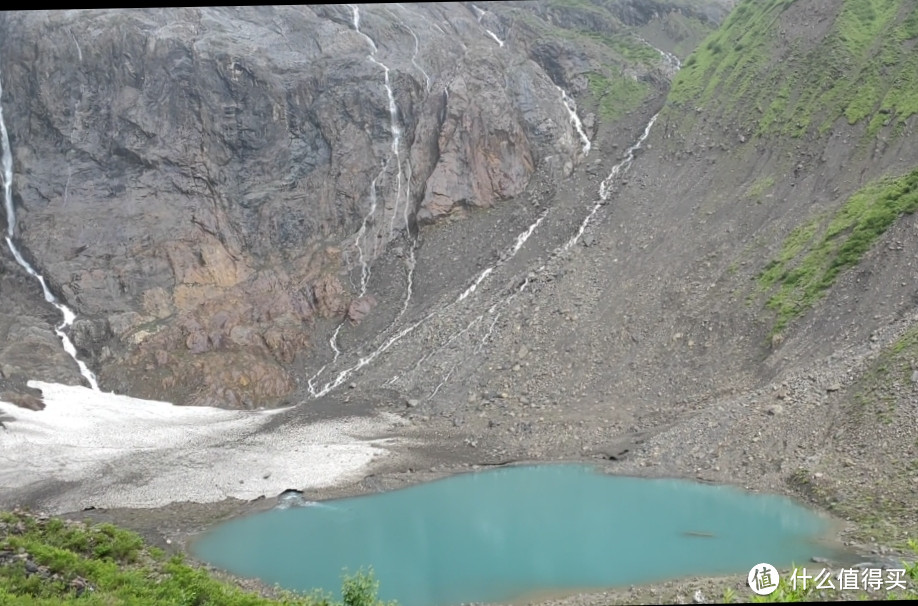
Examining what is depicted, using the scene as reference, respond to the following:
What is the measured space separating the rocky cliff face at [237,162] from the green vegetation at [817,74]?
28.9ft

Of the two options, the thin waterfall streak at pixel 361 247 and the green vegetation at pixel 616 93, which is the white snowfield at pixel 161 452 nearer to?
the thin waterfall streak at pixel 361 247

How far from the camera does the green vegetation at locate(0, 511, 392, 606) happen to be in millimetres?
11922

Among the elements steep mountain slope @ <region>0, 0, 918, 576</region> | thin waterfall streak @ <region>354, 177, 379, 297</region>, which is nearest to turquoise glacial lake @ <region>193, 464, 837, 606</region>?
steep mountain slope @ <region>0, 0, 918, 576</region>

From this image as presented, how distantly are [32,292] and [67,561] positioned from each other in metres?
39.8

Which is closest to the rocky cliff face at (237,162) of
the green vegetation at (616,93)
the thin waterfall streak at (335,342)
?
the green vegetation at (616,93)

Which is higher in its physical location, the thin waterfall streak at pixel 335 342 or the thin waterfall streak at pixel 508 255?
the thin waterfall streak at pixel 508 255

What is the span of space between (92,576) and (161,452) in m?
21.2

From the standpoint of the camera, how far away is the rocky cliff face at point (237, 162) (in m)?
47.1

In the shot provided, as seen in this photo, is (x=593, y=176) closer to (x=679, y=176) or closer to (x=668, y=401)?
(x=679, y=176)

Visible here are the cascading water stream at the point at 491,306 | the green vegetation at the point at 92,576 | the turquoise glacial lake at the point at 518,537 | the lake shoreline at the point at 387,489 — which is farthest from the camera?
the cascading water stream at the point at 491,306

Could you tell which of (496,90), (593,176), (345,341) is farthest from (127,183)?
(593,176)

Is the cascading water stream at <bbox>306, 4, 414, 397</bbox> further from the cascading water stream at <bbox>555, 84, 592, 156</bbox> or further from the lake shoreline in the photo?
the lake shoreline

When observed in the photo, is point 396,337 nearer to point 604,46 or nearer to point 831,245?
point 831,245

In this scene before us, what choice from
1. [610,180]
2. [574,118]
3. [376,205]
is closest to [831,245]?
[610,180]
